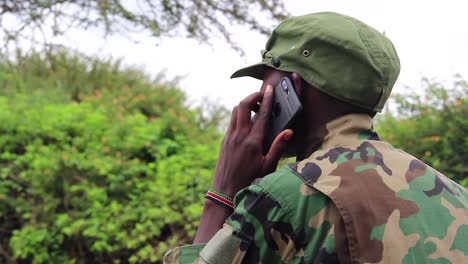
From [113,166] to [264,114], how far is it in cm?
370

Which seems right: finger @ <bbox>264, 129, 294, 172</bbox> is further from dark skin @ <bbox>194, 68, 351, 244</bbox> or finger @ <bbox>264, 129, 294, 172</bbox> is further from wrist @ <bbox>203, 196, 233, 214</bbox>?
wrist @ <bbox>203, 196, 233, 214</bbox>

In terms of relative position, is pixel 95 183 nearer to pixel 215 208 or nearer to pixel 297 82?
pixel 215 208

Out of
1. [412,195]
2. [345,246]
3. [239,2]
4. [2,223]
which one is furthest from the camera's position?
[2,223]

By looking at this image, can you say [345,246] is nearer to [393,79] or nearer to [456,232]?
[456,232]

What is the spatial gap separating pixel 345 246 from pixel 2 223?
456 cm

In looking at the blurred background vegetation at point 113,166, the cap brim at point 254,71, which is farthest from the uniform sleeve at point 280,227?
the blurred background vegetation at point 113,166

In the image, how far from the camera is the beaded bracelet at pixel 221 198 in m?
1.53

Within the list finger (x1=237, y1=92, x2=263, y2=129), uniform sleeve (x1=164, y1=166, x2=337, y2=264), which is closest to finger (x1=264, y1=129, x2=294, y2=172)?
finger (x1=237, y1=92, x2=263, y2=129)

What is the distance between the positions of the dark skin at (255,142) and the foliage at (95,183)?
10.1 feet

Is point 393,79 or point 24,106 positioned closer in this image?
point 393,79

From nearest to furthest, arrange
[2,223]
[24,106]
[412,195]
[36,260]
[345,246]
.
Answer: [345,246]
[412,195]
[36,260]
[2,223]
[24,106]

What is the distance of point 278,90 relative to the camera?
5.21 feet

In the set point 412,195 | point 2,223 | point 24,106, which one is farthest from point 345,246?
point 24,106

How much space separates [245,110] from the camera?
5.29 ft
